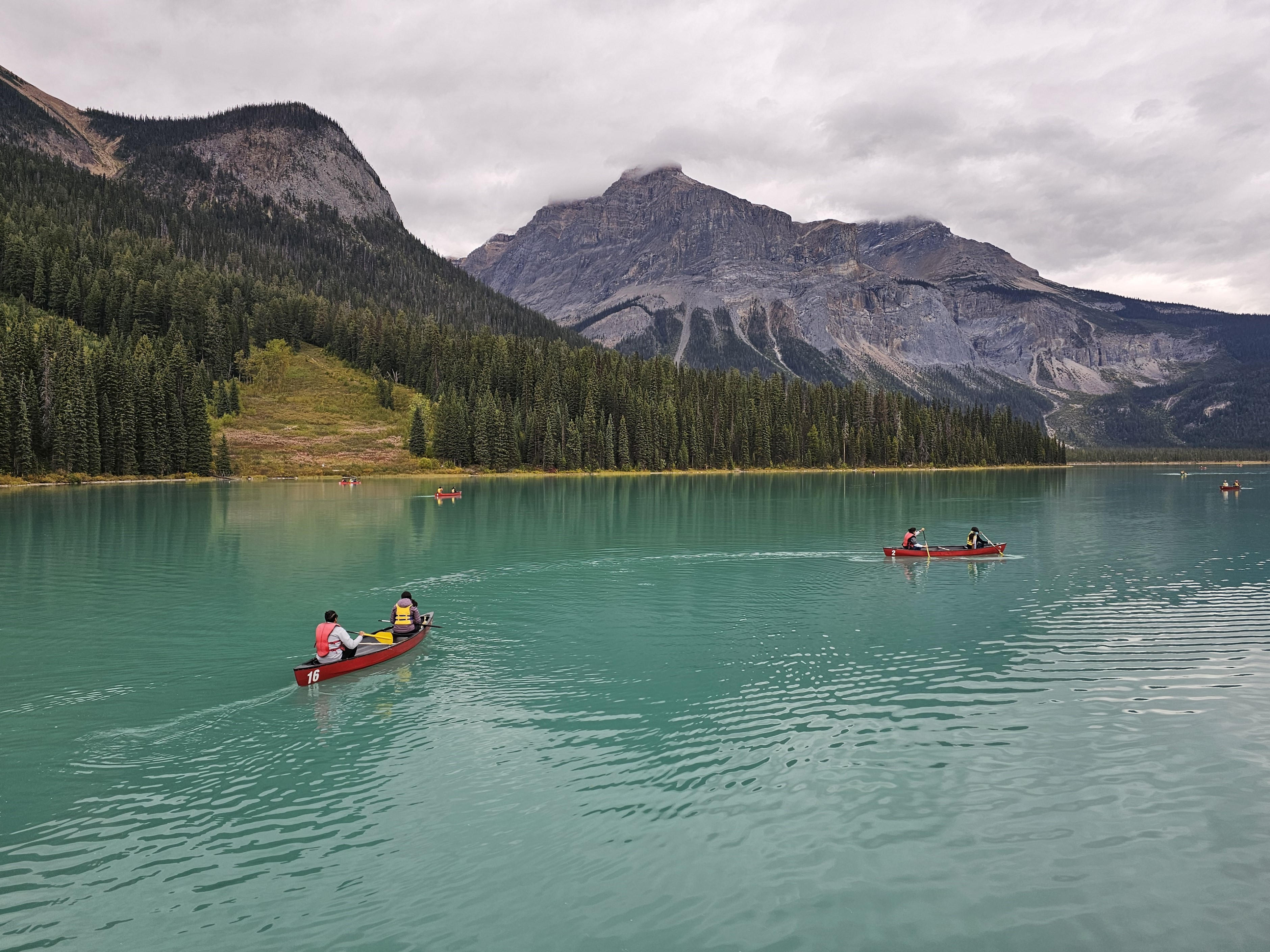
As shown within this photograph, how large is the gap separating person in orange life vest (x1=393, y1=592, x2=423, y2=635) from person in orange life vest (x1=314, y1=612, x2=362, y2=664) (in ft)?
11.3

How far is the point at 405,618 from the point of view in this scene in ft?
107

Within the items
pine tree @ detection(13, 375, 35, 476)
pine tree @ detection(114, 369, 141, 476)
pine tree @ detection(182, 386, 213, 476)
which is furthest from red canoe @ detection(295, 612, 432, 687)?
pine tree @ detection(182, 386, 213, 476)

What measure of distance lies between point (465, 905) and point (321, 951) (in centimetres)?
253

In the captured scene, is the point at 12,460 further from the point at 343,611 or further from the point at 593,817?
the point at 593,817

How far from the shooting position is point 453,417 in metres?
193

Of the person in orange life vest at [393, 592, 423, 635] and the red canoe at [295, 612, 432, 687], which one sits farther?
the person in orange life vest at [393, 592, 423, 635]

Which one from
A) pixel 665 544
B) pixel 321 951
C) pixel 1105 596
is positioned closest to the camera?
pixel 321 951

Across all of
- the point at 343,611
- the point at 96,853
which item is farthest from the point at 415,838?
the point at 343,611

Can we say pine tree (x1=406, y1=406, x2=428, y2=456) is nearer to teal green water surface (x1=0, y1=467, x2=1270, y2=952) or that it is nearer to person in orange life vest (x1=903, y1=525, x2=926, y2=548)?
teal green water surface (x1=0, y1=467, x2=1270, y2=952)

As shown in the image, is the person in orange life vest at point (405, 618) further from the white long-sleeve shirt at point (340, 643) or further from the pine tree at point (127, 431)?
the pine tree at point (127, 431)

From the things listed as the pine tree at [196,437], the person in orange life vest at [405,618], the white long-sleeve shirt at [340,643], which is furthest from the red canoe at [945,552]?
the pine tree at [196,437]

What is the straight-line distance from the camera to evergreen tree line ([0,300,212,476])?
134 meters

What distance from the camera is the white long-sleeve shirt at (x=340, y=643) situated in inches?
1120

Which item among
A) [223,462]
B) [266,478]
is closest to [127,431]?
[223,462]
